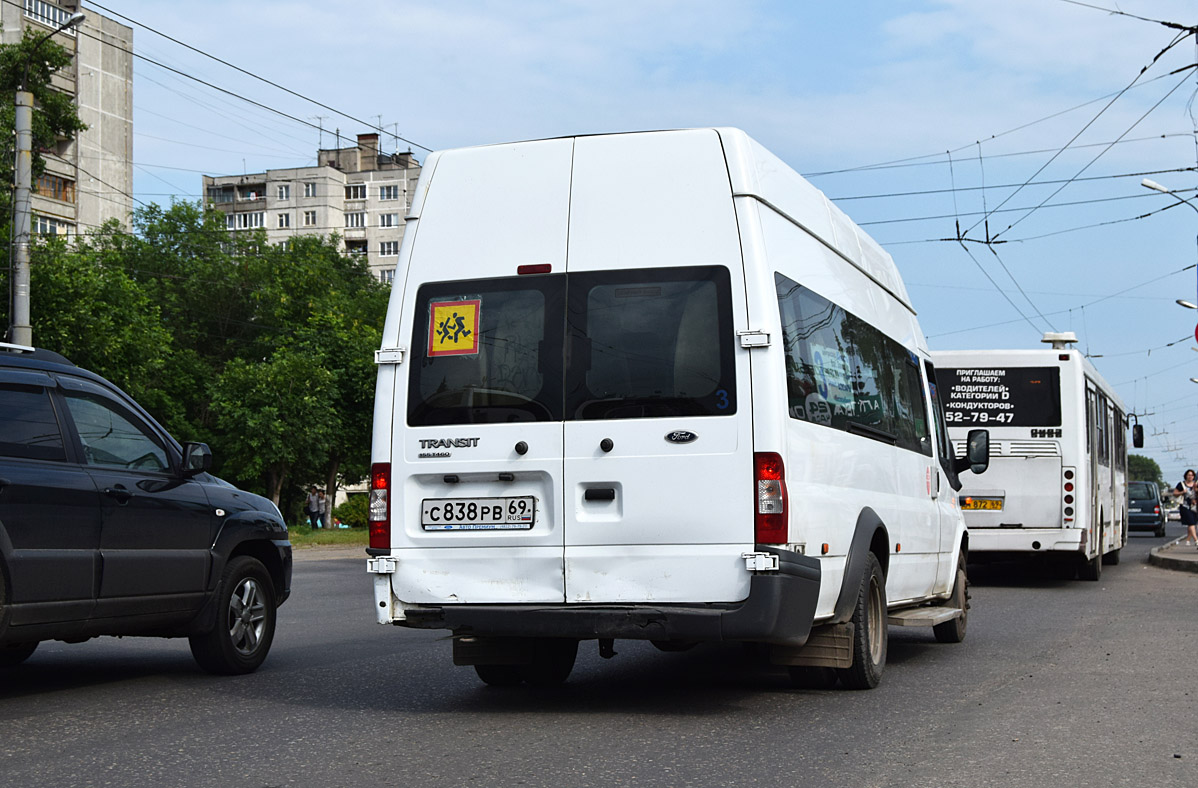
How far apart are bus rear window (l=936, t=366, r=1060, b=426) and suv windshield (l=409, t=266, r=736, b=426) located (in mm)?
Answer: 11633

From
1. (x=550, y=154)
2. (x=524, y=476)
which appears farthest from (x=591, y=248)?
(x=524, y=476)

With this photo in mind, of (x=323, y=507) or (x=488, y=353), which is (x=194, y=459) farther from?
(x=323, y=507)

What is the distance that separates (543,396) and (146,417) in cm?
287

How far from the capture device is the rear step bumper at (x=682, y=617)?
680 centimetres

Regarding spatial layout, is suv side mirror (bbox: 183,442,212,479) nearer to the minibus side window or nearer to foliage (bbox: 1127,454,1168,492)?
the minibus side window

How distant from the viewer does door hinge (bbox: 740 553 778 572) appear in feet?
22.2

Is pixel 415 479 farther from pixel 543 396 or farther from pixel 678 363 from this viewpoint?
pixel 678 363

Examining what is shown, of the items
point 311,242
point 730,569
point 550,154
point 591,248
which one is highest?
point 311,242

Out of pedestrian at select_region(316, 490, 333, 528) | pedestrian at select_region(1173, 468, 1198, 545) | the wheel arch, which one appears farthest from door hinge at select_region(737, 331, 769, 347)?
pedestrian at select_region(316, 490, 333, 528)

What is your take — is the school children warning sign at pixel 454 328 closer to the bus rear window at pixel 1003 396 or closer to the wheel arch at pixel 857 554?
the wheel arch at pixel 857 554

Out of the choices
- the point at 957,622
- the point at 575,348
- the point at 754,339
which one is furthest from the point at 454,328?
the point at 957,622

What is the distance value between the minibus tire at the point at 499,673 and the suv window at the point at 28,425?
265 cm

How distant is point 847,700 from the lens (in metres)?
7.92

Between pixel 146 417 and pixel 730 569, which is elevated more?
pixel 146 417
